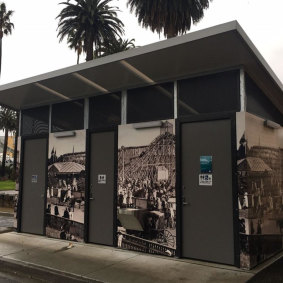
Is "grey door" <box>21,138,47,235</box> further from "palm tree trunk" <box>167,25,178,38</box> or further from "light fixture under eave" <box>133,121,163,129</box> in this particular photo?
"palm tree trunk" <box>167,25,178,38</box>

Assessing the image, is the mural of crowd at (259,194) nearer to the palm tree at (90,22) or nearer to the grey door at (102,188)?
the grey door at (102,188)

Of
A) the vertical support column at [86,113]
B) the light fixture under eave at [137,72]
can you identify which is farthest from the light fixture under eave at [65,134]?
the light fixture under eave at [137,72]

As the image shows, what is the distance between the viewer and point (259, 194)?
6340 millimetres

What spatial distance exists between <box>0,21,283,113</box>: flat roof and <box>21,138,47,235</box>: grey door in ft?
4.89

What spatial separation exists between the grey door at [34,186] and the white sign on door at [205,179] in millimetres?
4556

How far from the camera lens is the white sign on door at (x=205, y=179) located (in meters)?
6.39

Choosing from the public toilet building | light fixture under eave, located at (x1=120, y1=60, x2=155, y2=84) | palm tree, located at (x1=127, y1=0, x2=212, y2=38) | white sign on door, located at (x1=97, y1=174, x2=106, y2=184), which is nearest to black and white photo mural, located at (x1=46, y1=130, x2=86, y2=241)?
the public toilet building

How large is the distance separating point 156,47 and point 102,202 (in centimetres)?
378

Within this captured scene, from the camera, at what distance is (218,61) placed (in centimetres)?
614

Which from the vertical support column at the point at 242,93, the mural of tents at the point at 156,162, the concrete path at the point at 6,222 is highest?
the vertical support column at the point at 242,93

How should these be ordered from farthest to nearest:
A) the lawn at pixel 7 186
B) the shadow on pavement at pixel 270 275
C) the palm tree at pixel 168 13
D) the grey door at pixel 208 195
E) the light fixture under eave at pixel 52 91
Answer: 1. the lawn at pixel 7 186
2. the palm tree at pixel 168 13
3. the light fixture under eave at pixel 52 91
4. the grey door at pixel 208 195
5. the shadow on pavement at pixel 270 275

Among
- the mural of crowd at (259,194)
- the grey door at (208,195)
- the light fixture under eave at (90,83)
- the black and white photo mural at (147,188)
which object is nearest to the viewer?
the mural of crowd at (259,194)

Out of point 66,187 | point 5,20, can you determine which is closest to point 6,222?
point 66,187

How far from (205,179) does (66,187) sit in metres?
3.75
